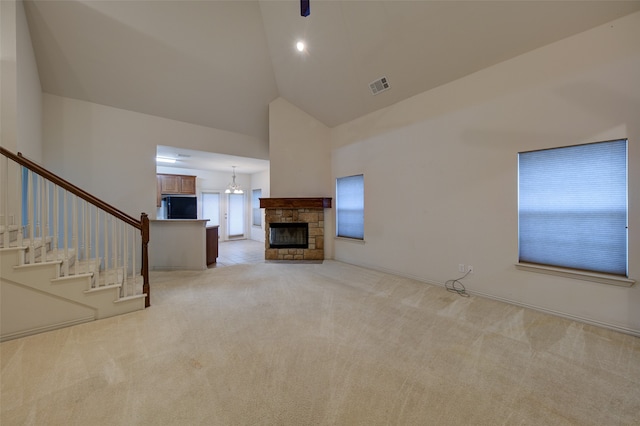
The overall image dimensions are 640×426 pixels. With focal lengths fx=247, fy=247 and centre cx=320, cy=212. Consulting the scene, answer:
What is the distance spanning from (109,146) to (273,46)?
337cm

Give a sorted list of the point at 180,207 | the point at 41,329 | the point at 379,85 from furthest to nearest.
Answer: the point at 180,207 → the point at 379,85 → the point at 41,329

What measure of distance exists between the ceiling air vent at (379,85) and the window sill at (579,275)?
3180 mm

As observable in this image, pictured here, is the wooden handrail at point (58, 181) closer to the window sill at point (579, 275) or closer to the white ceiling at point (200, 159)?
the white ceiling at point (200, 159)

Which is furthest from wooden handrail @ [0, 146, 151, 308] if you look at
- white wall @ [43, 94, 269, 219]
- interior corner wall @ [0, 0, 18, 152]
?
white wall @ [43, 94, 269, 219]

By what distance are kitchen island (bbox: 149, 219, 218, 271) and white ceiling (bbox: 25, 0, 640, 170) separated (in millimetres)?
2191

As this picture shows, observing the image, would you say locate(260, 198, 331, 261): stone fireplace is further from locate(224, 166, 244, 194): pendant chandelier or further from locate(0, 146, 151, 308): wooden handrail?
locate(224, 166, 244, 194): pendant chandelier

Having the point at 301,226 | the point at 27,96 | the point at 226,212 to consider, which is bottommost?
the point at 301,226

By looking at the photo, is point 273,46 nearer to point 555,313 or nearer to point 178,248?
point 178,248

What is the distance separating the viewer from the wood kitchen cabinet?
22.9ft

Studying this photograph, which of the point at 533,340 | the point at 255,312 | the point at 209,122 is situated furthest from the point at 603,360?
the point at 209,122

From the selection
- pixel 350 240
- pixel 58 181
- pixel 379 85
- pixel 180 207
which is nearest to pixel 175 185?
pixel 180 207

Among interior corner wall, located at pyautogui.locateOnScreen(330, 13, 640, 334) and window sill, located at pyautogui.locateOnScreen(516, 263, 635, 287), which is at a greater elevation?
interior corner wall, located at pyautogui.locateOnScreen(330, 13, 640, 334)

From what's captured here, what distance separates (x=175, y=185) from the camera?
7234mm

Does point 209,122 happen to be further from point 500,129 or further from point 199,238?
point 500,129
